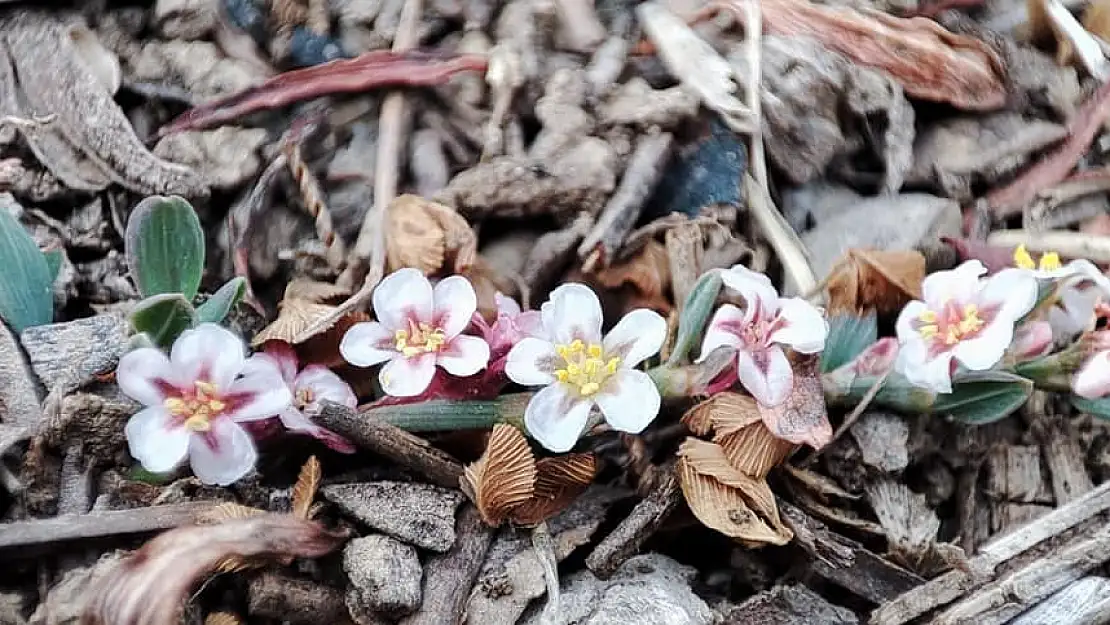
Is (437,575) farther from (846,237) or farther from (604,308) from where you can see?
(846,237)

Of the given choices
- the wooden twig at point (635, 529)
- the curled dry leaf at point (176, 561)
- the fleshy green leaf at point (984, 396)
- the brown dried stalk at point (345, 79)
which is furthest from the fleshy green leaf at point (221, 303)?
the fleshy green leaf at point (984, 396)

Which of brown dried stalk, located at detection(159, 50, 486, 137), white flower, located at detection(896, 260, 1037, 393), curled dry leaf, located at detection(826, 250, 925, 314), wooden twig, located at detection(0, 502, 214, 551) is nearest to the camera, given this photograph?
wooden twig, located at detection(0, 502, 214, 551)

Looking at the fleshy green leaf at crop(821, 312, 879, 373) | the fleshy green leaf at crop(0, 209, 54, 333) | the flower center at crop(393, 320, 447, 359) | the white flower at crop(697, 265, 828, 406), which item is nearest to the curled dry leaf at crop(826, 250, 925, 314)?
the fleshy green leaf at crop(821, 312, 879, 373)

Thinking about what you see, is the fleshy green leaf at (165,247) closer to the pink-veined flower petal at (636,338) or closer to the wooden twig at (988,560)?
the pink-veined flower petal at (636,338)

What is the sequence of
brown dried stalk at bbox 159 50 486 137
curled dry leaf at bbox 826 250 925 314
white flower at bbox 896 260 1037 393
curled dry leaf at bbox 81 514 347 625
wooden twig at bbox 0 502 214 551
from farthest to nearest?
brown dried stalk at bbox 159 50 486 137 → curled dry leaf at bbox 826 250 925 314 → white flower at bbox 896 260 1037 393 → wooden twig at bbox 0 502 214 551 → curled dry leaf at bbox 81 514 347 625

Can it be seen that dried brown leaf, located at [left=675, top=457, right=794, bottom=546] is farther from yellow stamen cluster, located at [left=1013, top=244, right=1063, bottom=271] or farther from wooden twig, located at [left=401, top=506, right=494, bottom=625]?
yellow stamen cluster, located at [left=1013, top=244, right=1063, bottom=271]

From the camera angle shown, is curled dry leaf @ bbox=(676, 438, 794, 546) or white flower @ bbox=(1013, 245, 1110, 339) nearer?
curled dry leaf @ bbox=(676, 438, 794, 546)
